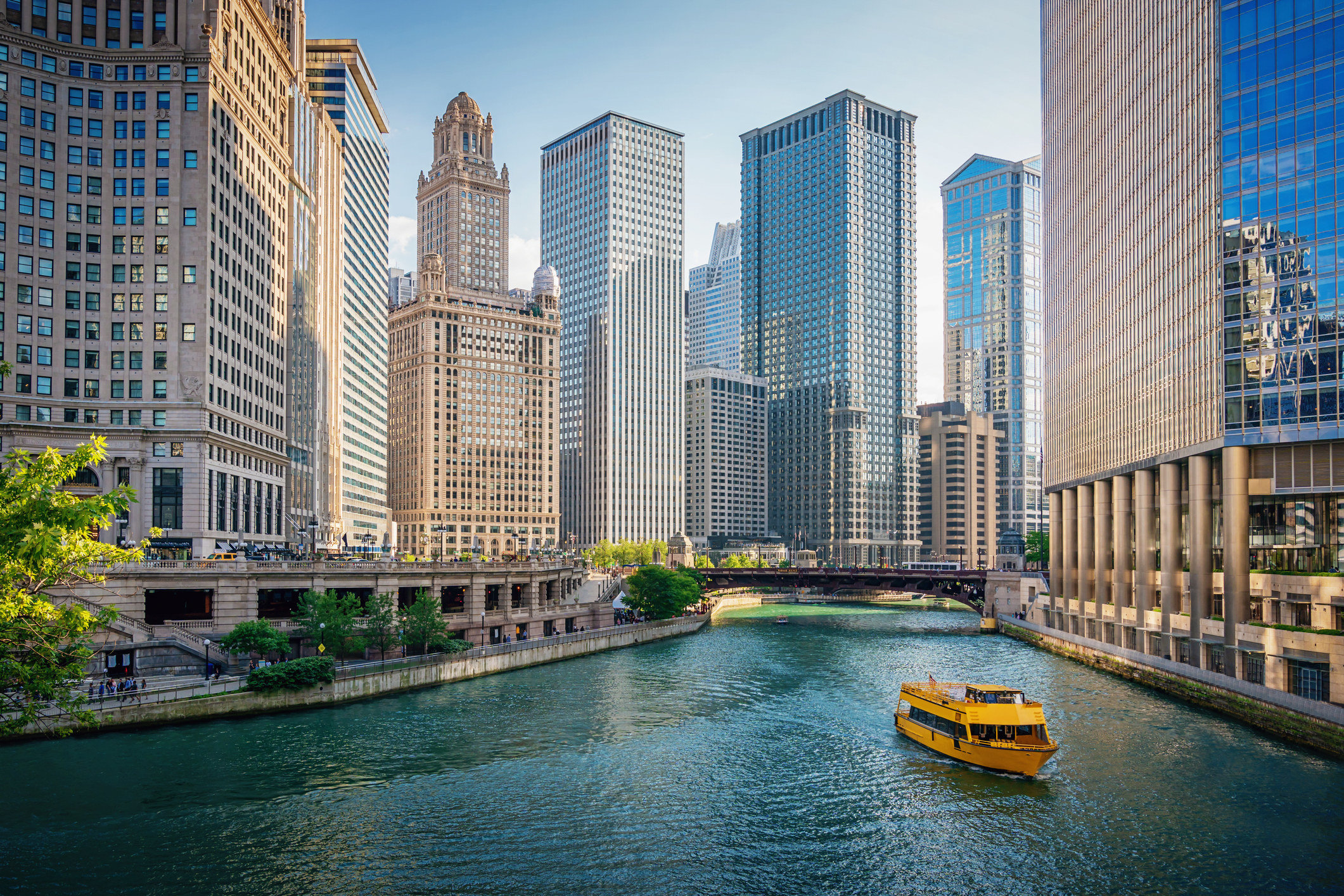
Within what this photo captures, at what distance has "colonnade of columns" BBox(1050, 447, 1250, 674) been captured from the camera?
3223 inches

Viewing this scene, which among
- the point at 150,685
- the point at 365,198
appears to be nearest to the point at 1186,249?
the point at 150,685

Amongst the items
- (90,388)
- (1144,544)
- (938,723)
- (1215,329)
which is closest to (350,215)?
(90,388)

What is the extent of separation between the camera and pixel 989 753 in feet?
200

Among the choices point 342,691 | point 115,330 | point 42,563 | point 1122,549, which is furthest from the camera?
point 1122,549

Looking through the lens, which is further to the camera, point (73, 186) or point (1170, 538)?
point (73, 186)

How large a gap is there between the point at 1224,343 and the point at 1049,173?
285 ft

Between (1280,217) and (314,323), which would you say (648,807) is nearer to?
(1280,217)

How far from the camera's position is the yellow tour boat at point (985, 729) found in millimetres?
59812

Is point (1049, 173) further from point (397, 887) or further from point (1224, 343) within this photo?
point (397, 887)

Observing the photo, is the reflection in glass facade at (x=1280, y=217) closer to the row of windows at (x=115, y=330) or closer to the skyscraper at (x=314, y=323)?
the row of windows at (x=115, y=330)

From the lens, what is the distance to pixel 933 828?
5016 cm

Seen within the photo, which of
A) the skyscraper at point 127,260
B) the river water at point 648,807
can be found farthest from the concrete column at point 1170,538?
the skyscraper at point 127,260

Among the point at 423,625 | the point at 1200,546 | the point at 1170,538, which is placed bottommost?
the point at 423,625

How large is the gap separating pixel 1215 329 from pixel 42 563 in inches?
3484
